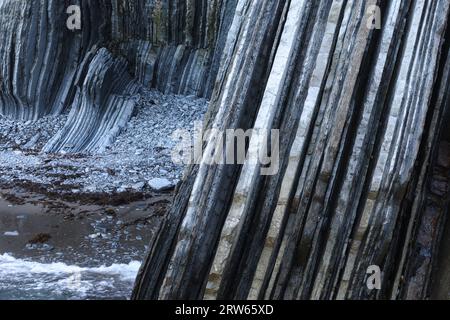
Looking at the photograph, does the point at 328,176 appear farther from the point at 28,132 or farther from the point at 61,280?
the point at 28,132

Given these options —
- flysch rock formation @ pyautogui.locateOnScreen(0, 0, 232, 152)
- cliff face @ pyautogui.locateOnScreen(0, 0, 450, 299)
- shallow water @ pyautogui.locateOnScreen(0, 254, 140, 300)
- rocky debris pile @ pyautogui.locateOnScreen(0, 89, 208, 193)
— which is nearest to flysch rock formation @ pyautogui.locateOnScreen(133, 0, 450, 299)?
cliff face @ pyautogui.locateOnScreen(0, 0, 450, 299)

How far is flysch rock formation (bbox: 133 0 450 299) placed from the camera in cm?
354

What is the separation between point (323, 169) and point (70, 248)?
3.82m

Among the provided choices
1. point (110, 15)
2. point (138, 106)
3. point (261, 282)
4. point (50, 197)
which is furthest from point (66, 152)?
point (261, 282)

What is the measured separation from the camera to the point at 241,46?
13.9 feet

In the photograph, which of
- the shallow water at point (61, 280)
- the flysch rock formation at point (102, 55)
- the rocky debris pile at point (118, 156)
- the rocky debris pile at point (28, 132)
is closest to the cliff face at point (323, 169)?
the shallow water at point (61, 280)

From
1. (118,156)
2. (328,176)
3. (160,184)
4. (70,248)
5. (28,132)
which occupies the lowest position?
(28,132)

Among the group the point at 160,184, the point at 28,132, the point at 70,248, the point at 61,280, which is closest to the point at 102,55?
the point at 28,132

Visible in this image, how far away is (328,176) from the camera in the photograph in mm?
3625

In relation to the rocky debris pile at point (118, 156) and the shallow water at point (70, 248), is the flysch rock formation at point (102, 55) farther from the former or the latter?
the shallow water at point (70, 248)

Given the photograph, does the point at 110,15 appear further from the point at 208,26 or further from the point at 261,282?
the point at 261,282

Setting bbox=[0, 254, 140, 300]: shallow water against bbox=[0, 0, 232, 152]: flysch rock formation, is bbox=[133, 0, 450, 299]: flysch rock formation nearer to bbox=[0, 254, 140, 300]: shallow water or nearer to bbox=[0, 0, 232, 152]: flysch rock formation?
bbox=[0, 254, 140, 300]: shallow water

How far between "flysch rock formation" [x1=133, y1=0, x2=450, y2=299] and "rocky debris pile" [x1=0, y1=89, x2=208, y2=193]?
4774 mm

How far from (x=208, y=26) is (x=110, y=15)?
295 centimetres
